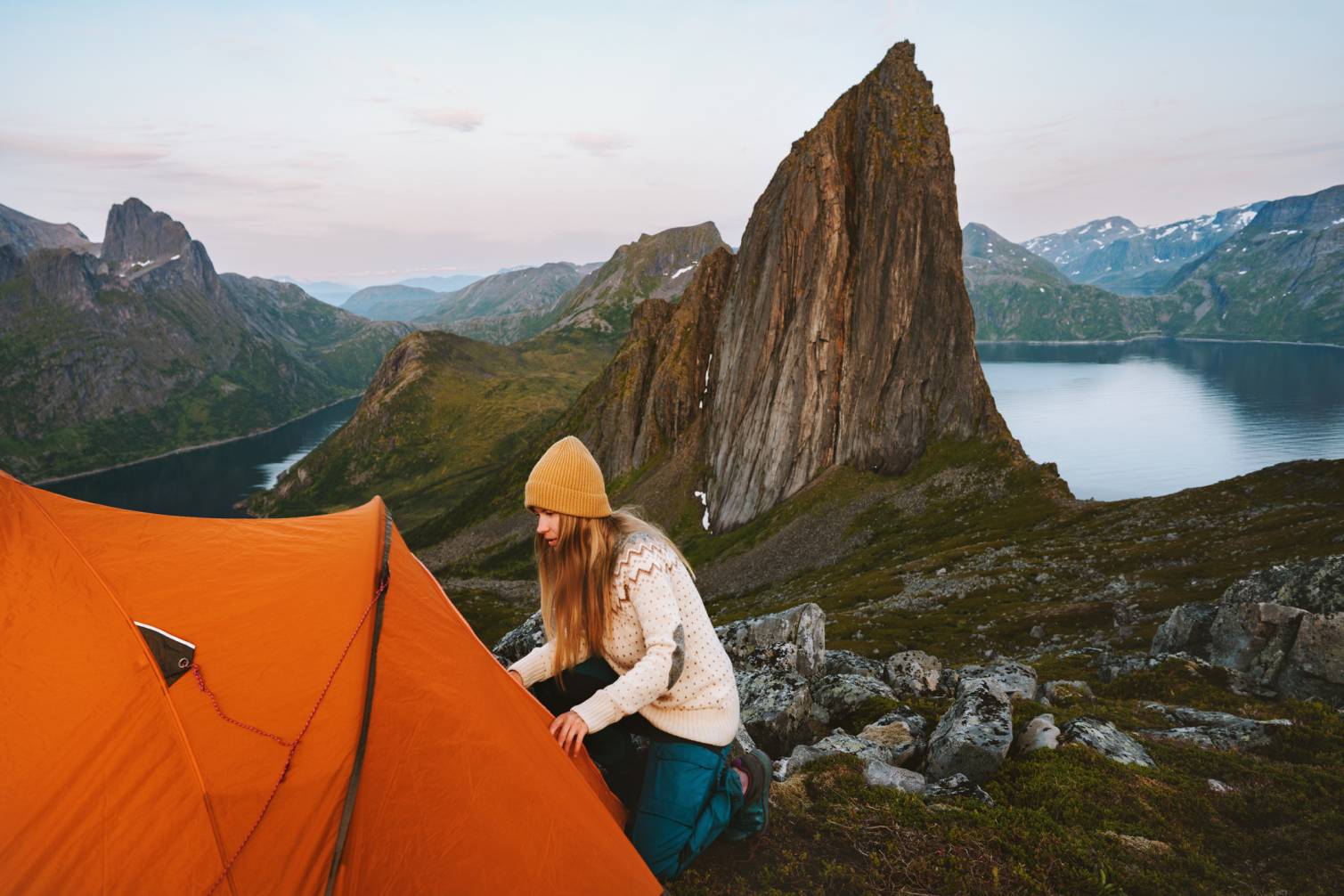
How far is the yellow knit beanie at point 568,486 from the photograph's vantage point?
645 cm

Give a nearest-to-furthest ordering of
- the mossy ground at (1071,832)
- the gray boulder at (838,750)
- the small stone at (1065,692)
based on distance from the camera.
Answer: the mossy ground at (1071,832) → the gray boulder at (838,750) → the small stone at (1065,692)

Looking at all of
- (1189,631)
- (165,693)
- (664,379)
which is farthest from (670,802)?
(664,379)

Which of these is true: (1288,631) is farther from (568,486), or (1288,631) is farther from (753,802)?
(568,486)

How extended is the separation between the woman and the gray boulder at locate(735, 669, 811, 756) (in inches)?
267

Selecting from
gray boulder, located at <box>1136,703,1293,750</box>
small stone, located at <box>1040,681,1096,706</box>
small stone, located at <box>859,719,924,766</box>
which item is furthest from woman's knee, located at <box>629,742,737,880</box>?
small stone, located at <box>1040,681,1096,706</box>

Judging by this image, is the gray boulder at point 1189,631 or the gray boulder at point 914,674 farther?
the gray boulder at point 1189,631

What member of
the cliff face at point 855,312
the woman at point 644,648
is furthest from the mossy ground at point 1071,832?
the cliff face at point 855,312

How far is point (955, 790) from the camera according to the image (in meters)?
9.51

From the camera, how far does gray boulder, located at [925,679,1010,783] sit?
10227mm

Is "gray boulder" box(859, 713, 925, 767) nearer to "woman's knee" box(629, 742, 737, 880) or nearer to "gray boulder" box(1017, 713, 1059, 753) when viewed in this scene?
"gray boulder" box(1017, 713, 1059, 753)

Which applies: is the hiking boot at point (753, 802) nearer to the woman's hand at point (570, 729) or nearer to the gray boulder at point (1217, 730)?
the woman's hand at point (570, 729)

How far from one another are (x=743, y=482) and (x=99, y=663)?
95.3 meters

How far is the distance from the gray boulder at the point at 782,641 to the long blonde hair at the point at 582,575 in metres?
11.4

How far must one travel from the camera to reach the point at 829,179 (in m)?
92.2
